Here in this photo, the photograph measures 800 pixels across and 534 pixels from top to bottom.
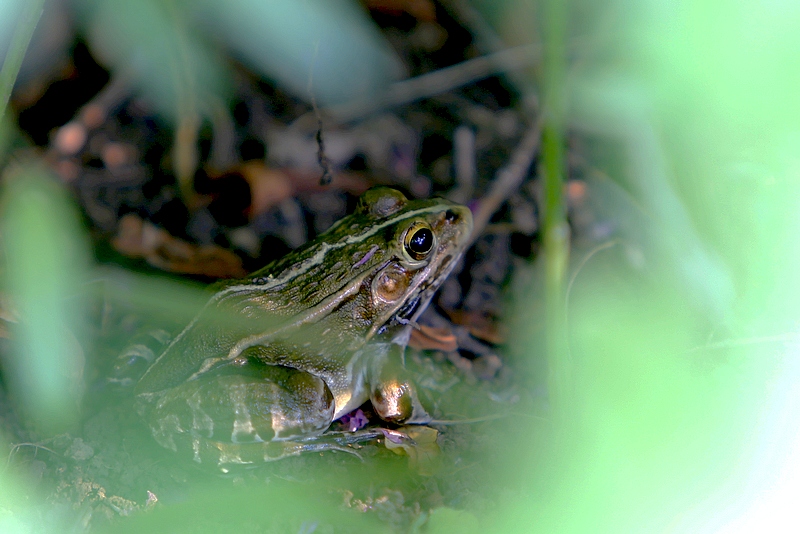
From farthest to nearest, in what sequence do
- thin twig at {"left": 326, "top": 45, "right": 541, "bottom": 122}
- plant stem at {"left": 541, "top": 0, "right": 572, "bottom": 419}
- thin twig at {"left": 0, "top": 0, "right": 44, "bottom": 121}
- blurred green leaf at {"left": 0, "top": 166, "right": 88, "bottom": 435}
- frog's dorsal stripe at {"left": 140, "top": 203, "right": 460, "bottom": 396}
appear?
thin twig at {"left": 326, "top": 45, "right": 541, "bottom": 122}
frog's dorsal stripe at {"left": 140, "top": 203, "right": 460, "bottom": 396}
plant stem at {"left": 541, "top": 0, "right": 572, "bottom": 419}
thin twig at {"left": 0, "top": 0, "right": 44, "bottom": 121}
blurred green leaf at {"left": 0, "top": 166, "right": 88, "bottom": 435}

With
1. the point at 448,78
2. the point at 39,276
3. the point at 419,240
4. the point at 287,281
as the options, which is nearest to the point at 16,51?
the point at 39,276

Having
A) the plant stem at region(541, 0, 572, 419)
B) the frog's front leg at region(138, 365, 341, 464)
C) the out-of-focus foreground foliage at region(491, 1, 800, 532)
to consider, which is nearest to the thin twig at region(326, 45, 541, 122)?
the plant stem at region(541, 0, 572, 419)

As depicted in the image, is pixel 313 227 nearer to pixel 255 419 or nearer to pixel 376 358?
pixel 376 358

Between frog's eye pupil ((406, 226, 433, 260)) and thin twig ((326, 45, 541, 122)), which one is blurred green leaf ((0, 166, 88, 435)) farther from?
thin twig ((326, 45, 541, 122))

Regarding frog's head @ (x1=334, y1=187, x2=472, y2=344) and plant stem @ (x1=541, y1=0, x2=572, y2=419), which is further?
frog's head @ (x1=334, y1=187, x2=472, y2=344)

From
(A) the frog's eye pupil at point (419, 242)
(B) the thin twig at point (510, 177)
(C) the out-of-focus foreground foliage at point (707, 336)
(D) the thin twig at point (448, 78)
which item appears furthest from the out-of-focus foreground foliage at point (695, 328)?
(D) the thin twig at point (448, 78)

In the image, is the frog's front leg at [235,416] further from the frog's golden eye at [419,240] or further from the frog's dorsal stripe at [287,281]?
the frog's golden eye at [419,240]

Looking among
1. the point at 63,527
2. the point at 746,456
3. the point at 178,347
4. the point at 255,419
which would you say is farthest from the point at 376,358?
the point at 746,456

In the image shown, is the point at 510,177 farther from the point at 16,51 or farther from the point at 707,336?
the point at 16,51
